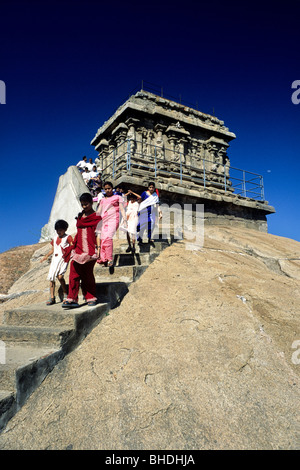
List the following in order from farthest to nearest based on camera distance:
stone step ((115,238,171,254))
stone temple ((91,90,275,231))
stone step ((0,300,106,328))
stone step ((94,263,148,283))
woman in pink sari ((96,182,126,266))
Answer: stone temple ((91,90,275,231)) < stone step ((115,238,171,254)) < woman in pink sari ((96,182,126,266)) < stone step ((94,263,148,283)) < stone step ((0,300,106,328))

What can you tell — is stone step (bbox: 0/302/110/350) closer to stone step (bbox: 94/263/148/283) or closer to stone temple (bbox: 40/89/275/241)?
stone step (bbox: 94/263/148/283)

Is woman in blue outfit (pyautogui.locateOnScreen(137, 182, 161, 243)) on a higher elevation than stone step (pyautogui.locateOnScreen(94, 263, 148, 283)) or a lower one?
higher

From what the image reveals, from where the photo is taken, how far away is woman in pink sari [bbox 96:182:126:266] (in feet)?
15.8

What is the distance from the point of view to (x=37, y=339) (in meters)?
3.02

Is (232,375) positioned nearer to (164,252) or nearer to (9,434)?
(9,434)

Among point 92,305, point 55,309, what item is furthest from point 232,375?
point 55,309

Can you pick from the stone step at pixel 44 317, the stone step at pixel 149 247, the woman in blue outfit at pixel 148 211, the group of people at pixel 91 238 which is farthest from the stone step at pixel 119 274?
the woman in blue outfit at pixel 148 211

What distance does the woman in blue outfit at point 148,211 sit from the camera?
6111 millimetres

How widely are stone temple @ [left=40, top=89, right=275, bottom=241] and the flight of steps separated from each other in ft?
21.6

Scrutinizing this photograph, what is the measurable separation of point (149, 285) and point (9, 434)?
263 centimetres

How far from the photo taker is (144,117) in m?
13.8

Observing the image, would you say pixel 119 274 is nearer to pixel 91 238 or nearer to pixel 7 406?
pixel 91 238

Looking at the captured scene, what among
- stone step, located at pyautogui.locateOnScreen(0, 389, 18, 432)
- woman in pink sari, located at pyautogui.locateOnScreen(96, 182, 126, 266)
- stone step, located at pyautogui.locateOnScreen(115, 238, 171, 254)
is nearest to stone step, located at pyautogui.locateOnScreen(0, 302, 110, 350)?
stone step, located at pyautogui.locateOnScreen(0, 389, 18, 432)

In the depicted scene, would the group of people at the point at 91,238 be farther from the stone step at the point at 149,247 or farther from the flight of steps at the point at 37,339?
the flight of steps at the point at 37,339
